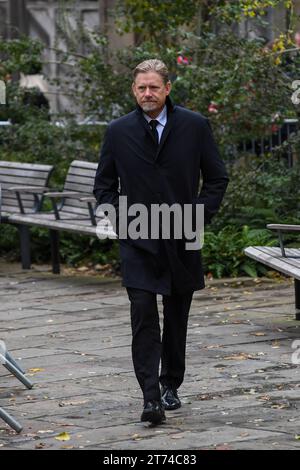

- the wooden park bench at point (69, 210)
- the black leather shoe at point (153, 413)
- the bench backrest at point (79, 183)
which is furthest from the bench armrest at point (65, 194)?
the black leather shoe at point (153, 413)

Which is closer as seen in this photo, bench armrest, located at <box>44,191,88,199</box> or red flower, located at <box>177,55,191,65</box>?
bench armrest, located at <box>44,191,88,199</box>

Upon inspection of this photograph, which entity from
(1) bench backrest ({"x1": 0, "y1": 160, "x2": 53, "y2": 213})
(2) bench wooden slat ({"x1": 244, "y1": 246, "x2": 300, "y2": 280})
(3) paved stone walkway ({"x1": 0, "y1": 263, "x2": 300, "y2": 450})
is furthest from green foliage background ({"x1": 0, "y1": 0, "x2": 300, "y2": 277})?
(2) bench wooden slat ({"x1": 244, "y1": 246, "x2": 300, "y2": 280})

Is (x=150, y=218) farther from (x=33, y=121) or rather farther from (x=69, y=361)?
(x=33, y=121)

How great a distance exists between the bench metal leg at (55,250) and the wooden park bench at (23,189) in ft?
1.26

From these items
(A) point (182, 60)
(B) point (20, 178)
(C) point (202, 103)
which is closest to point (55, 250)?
(B) point (20, 178)

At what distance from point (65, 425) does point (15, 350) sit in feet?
8.46

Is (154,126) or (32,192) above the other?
(154,126)

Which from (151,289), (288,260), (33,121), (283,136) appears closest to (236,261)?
(283,136)

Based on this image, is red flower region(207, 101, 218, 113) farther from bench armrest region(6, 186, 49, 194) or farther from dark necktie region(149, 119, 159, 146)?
dark necktie region(149, 119, 159, 146)

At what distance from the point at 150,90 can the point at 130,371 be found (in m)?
2.09

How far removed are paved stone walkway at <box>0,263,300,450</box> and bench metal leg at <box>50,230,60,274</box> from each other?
2.52 ft

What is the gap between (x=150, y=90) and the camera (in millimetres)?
7441

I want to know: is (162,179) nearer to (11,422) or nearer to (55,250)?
(11,422)

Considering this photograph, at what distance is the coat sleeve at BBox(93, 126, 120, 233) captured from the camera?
761cm
